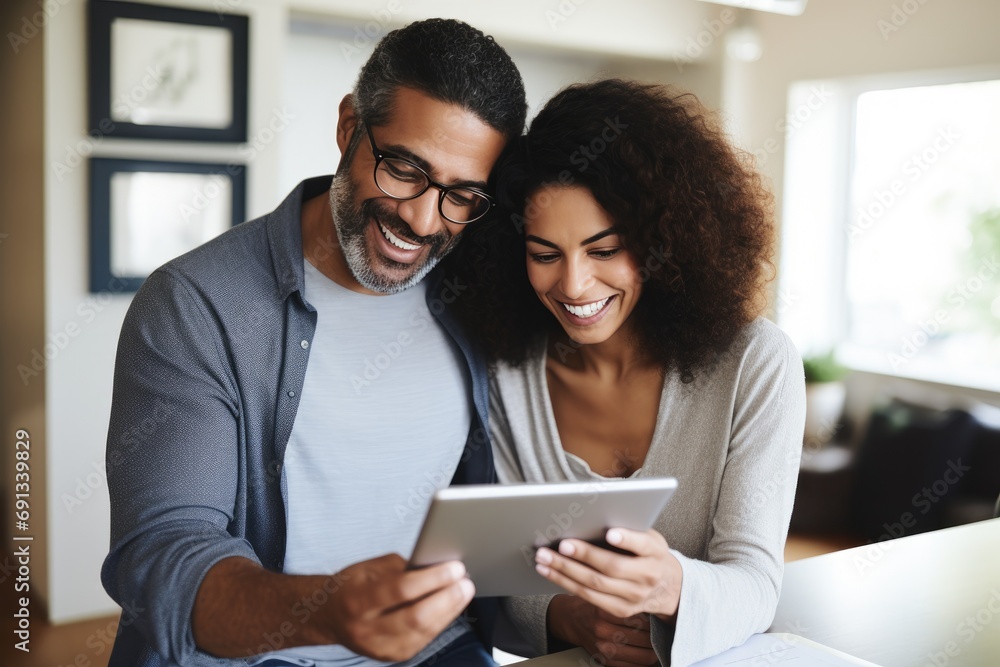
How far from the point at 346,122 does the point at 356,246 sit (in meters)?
0.30

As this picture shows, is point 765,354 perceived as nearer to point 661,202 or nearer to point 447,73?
point 661,202

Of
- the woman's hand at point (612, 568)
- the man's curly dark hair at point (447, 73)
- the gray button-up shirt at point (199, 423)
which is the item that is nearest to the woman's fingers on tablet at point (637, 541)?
the woman's hand at point (612, 568)

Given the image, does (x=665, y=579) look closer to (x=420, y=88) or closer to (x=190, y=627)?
(x=190, y=627)

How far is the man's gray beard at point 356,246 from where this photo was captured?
5.72 feet

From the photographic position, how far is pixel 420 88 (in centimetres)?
169

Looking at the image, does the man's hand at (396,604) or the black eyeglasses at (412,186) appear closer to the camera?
the man's hand at (396,604)

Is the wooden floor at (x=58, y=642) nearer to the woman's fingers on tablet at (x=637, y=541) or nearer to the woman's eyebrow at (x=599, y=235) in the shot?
the woman's eyebrow at (x=599, y=235)

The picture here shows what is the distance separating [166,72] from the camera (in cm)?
376

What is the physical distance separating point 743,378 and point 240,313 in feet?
2.92

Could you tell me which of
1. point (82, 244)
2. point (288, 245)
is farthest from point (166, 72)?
point (288, 245)

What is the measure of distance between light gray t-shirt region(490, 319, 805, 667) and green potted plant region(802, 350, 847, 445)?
3.29 metres

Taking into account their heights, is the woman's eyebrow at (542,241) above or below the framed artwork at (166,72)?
below

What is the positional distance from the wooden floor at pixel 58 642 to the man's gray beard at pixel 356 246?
2.35 metres

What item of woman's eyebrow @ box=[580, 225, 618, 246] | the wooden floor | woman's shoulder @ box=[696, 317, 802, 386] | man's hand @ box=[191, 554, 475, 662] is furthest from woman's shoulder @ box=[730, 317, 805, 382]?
the wooden floor
